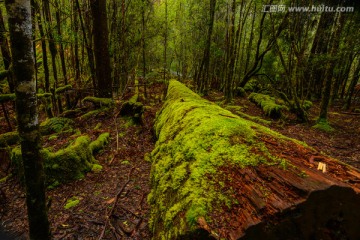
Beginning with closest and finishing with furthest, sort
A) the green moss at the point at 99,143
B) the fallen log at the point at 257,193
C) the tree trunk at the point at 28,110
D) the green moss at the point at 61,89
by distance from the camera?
1. the fallen log at the point at 257,193
2. the tree trunk at the point at 28,110
3. the green moss at the point at 99,143
4. the green moss at the point at 61,89

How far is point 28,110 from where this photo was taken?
264 cm

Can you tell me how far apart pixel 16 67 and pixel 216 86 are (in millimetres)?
24089

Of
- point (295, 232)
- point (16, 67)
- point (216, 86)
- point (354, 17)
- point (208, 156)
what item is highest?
point (354, 17)

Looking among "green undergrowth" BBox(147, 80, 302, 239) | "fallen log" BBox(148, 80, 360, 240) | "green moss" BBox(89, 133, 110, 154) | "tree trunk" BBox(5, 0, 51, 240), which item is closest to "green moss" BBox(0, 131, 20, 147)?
"green moss" BBox(89, 133, 110, 154)

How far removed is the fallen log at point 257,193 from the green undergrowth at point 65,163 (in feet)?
10.8

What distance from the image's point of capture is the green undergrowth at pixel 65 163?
4945 mm

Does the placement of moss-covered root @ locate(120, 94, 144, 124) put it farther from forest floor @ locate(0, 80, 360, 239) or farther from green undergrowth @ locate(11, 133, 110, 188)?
green undergrowth @ locate(11, 133, 110, 188)

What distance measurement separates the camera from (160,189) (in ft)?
10.0

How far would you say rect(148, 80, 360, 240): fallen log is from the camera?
1768 mm

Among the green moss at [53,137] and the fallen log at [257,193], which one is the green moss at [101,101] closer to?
the green moss at [53,137]

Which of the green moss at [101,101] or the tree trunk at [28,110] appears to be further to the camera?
the green moss at [101,101]

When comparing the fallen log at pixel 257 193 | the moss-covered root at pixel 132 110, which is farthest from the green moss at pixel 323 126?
the fallen log at pixel 257 193

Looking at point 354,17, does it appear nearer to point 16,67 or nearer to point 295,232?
point 295,232

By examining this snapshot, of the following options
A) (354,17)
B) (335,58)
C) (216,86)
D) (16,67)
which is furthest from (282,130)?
(216,86)
